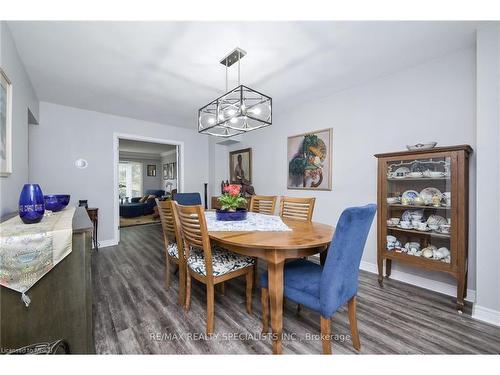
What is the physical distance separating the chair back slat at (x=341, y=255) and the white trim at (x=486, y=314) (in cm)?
137

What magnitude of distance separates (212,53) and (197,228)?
1.61m

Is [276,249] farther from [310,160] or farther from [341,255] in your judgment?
[310,160]

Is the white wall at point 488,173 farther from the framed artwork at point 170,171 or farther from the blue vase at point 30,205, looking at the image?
the framed artwork at point 170,171

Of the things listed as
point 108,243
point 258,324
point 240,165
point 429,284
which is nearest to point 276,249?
point 258,324

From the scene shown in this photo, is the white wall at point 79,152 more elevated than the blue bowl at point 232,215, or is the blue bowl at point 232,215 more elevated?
the white wall at point 79,152

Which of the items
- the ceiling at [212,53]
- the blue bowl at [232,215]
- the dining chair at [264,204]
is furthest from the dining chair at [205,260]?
the ceiling at [212,53]

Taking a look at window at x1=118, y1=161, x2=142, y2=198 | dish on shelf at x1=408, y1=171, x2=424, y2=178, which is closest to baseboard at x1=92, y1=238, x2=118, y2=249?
dish on shelf at x1=408, y1=171, x2=424, y2=178

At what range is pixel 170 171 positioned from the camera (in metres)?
8.38

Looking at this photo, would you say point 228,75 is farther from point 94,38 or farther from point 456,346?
point 456,346

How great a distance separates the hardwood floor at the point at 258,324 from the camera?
140 cm

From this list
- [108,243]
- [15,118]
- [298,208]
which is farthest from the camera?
[108,243]

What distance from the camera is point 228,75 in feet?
7.88
